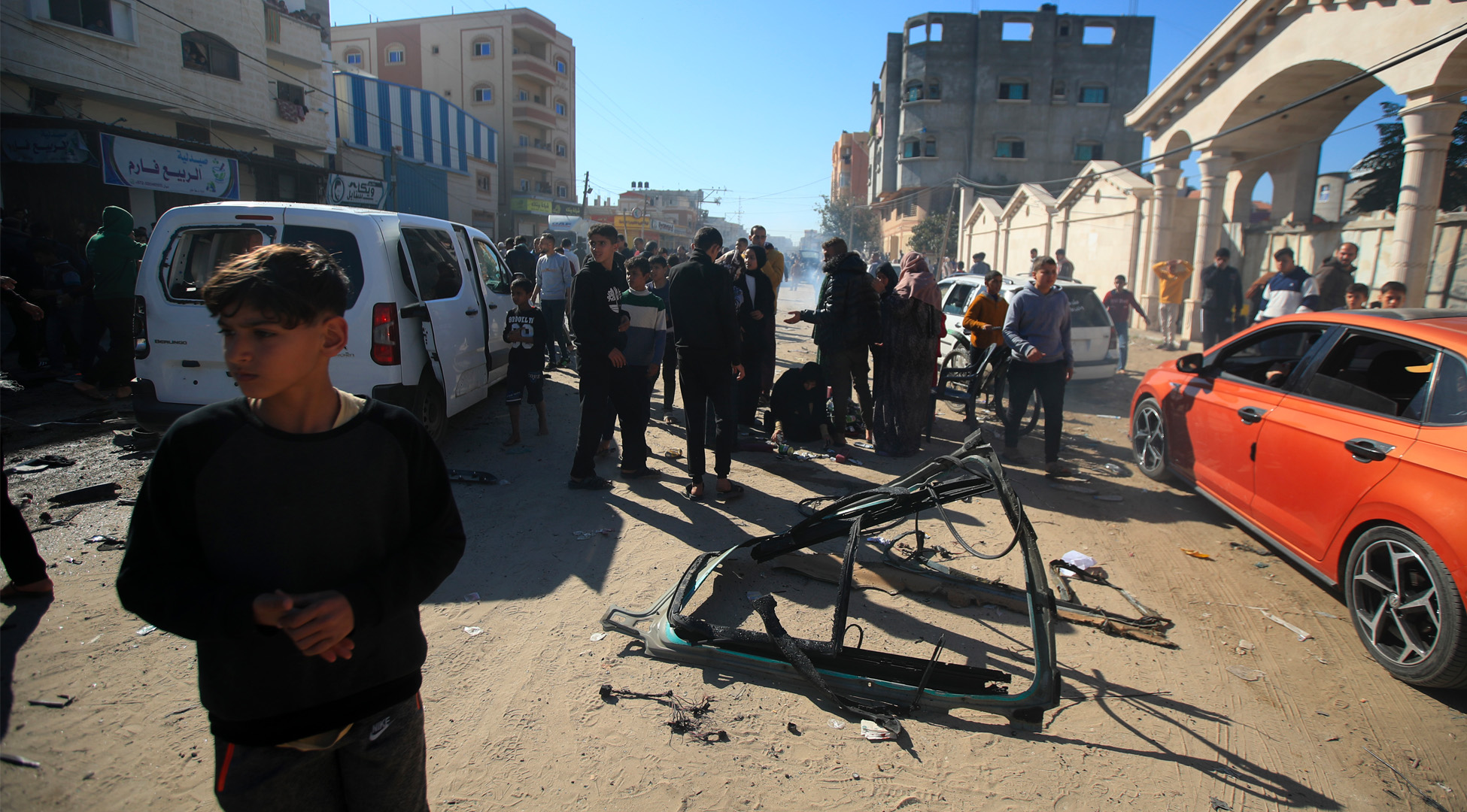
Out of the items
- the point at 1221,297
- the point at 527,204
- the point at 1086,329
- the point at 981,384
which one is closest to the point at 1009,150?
the point at 527,204

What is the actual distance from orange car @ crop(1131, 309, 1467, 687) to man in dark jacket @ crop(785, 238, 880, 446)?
2.83 m

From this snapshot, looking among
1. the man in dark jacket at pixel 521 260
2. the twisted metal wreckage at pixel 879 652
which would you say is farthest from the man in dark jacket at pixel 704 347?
the man in dark jacket at pixel 521 260

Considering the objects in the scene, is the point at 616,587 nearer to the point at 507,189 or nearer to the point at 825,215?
the point at 507,189

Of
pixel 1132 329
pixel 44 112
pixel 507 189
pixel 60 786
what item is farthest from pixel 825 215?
pixel 60 786

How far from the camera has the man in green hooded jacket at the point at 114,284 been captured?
7.22 metres

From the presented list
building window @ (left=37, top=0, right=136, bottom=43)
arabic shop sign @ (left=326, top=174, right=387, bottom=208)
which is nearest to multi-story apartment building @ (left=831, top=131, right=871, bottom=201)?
arabic shop sign @ (left=326, top=174, right=387, bottom=208)

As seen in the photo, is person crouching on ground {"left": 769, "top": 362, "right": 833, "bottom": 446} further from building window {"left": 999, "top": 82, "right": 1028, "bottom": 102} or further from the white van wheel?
building window {"left": 999, "top": 82, "right": 1028, "bottom": 102}

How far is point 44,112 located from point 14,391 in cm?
1260

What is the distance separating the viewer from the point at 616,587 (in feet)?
13.1

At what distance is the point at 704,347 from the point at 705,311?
0.27 m

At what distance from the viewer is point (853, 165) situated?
271 feet

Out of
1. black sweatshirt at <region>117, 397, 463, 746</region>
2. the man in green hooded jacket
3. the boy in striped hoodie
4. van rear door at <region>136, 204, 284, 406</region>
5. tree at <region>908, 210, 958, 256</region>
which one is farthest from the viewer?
tree at <region>908, 210, 958, 256</region>

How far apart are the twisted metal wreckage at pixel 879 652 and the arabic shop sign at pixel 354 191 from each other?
2562cm

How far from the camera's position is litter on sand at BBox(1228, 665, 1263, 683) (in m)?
3.29
